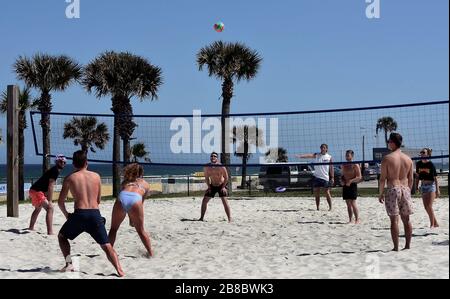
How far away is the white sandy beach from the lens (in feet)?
19.8

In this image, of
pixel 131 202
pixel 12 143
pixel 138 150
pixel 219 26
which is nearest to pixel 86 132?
pixel 138 150

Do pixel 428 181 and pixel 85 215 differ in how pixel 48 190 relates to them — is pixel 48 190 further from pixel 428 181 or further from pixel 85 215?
pixel 428 181

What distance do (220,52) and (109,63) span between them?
4.64 metres

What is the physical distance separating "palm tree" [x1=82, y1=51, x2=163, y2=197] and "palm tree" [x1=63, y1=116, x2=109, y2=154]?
464 inches

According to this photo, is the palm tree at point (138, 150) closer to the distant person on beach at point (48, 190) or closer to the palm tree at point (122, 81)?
the palm tree at point (122, 81)

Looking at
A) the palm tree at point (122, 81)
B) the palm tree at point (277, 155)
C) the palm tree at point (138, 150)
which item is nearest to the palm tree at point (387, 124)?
the palm tree at point (277, 155)

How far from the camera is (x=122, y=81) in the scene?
2464 cm

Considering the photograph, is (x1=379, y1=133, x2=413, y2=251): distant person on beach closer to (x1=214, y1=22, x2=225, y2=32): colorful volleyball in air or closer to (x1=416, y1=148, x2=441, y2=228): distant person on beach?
(x1=416, y1=148, x2=441, y2=228): distant person on beach

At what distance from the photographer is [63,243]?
605cm

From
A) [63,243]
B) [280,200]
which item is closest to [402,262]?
[63,243]

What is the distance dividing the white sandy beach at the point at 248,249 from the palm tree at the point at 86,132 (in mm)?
25414

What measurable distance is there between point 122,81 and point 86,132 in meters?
13.1

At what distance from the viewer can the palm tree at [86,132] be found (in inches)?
1441
